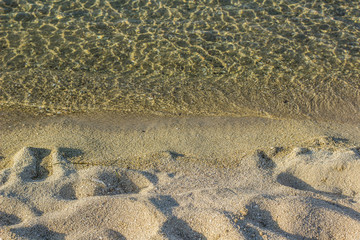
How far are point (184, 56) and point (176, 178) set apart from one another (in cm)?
336

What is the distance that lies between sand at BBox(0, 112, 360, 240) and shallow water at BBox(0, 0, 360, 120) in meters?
0.55

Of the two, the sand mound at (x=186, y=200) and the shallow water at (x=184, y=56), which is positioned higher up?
the shallow water at (x=184, y=56)

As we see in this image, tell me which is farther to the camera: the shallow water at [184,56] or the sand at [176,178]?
the shallow water at [184,56]

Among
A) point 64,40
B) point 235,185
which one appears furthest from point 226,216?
point 64,40

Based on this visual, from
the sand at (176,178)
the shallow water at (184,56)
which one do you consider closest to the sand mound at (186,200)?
the sand at (176,178)

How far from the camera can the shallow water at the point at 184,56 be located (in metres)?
5.76

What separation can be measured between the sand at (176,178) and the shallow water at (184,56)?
1.80 feet

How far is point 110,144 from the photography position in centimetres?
457

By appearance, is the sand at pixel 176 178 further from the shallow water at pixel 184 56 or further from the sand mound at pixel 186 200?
the shallow water at pixel 184 56

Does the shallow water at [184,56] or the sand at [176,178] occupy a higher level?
the shallow water at [184,56]

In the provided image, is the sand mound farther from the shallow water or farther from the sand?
the shallow water

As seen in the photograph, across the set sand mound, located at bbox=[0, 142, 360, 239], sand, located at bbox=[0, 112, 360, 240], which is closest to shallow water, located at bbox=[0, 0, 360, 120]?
sand, located at bbox=[0, 112, 360, 240]

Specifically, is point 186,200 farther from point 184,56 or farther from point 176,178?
point 184,56

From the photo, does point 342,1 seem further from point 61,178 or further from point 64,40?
point 61,178
